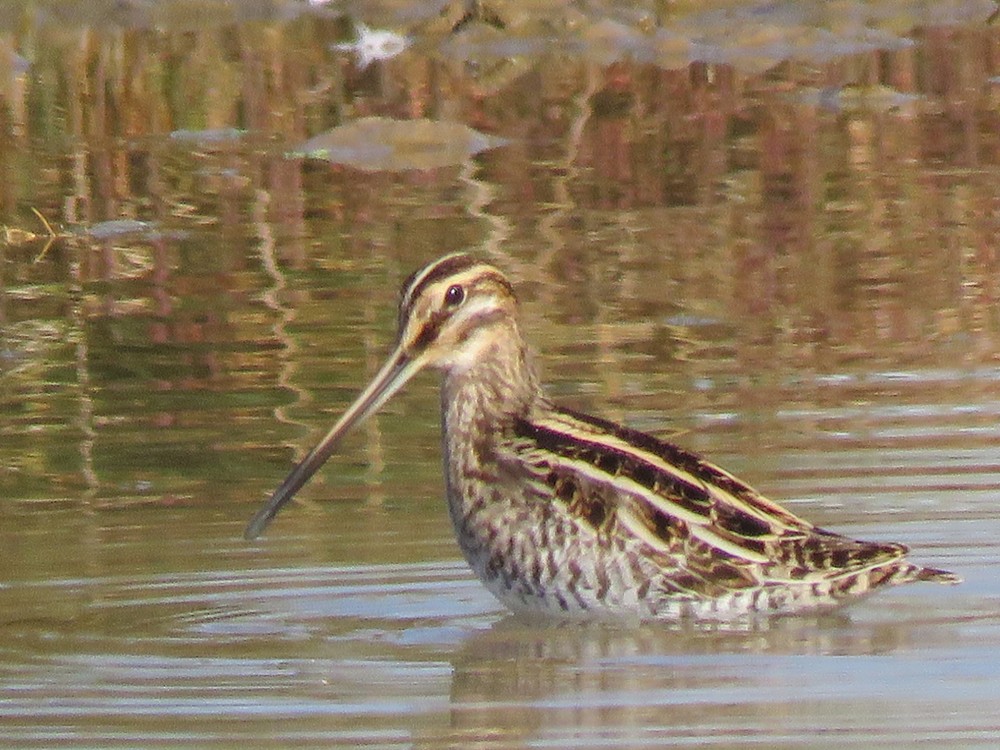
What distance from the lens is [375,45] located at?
20.8 m

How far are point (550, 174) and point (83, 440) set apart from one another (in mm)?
5655

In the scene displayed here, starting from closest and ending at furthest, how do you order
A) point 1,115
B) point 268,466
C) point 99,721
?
point 99,721
point 268,466
point 1,115

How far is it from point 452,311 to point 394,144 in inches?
320

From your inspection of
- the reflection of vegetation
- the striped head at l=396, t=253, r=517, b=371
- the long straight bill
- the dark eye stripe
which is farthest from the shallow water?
the dark eye stripe

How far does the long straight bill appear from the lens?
7.47m

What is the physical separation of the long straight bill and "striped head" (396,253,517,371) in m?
0.04

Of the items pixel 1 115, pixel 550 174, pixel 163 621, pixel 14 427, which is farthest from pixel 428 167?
pixel 163 621

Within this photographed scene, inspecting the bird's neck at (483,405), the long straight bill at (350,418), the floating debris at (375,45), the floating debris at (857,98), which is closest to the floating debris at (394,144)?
the floating debris at (857,98)

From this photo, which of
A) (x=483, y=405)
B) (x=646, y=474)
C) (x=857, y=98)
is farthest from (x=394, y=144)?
(x=646, y=474)

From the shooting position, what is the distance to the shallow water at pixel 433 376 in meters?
6.31

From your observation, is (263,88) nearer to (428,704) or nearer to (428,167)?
(428,167)

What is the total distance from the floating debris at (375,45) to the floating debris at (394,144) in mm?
4425

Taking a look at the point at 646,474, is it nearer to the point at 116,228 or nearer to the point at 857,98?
the point at 116,228

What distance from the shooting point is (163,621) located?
7.20 metres
